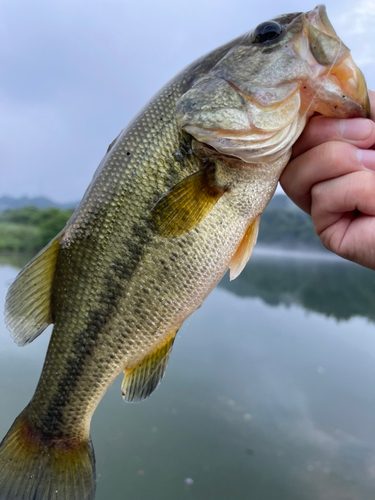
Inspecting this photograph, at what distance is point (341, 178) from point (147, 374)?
3.16ft

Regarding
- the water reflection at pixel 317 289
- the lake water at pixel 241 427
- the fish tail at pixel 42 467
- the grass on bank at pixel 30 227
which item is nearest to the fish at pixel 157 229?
the fish tail at pixel 42 467

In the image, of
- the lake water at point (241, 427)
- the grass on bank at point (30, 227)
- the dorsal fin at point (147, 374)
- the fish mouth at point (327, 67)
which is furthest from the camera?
the grass on bank at point (30, 227)

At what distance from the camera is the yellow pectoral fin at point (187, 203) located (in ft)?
3.15

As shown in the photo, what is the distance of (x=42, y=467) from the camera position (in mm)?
1091

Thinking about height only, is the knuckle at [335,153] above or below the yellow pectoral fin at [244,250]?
above

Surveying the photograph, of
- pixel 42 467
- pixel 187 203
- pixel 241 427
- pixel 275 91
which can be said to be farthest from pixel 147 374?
pixel 241 427

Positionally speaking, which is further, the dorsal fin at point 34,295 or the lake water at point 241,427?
the lake water at point 241,427

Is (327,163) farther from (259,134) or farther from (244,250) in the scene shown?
(244,250)

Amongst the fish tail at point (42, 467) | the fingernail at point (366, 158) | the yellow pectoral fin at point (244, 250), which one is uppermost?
the fingernail at point (366, 158)

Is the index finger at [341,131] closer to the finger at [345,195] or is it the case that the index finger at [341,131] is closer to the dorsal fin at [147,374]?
the finger at [345,195]

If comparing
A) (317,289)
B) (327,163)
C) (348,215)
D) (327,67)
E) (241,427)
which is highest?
(327,67)

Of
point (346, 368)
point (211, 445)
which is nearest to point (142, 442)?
point (211, 445)

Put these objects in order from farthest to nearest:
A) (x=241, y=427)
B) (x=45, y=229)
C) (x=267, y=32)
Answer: (x=45, y=229) < (x=241, y=427) < (x=267, y=32)

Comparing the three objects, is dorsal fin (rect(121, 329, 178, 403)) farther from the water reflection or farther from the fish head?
the water reflection
